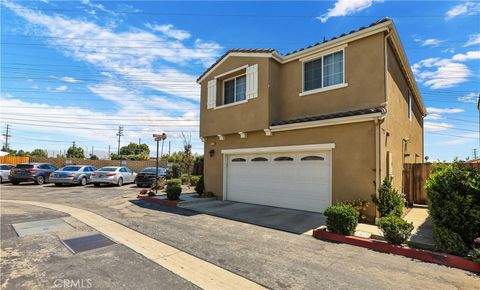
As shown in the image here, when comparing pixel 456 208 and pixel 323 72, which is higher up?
pixel 323 72

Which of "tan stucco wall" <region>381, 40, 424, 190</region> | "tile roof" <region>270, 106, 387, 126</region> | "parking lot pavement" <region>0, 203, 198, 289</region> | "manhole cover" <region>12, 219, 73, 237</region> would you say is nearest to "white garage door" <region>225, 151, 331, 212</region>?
"tile roof" <region>270, 106, 387, 126</region>

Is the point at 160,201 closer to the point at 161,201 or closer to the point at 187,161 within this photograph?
the point at 161,201

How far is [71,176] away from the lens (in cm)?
2056

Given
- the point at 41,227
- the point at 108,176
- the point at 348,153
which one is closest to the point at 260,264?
the point at 348,153

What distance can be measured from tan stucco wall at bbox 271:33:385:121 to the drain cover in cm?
734

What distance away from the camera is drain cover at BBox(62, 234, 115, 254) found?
5.99m

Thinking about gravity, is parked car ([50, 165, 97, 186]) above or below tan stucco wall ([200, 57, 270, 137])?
below

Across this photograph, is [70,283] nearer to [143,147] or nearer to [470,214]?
[470,214]

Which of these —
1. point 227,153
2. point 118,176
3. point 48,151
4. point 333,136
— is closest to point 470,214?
point 333,136

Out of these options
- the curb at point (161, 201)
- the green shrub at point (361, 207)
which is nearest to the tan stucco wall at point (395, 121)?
the green shrub at point (361, 207)

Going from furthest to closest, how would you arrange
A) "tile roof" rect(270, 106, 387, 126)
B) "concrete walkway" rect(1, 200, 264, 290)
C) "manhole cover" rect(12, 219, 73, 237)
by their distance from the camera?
"tile roof" rect(270, 106, 387, 126) < "manhole cover" rect(12, 219, 73, 237) < "concrete walkway" rect(1, 200, 264, 290)

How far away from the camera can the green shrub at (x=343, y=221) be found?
6820mm

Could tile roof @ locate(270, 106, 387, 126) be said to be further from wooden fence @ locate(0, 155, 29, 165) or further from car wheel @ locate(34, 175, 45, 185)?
wooden fence @ locate(0, 155, 29, 165)

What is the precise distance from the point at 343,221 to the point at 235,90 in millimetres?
8284
